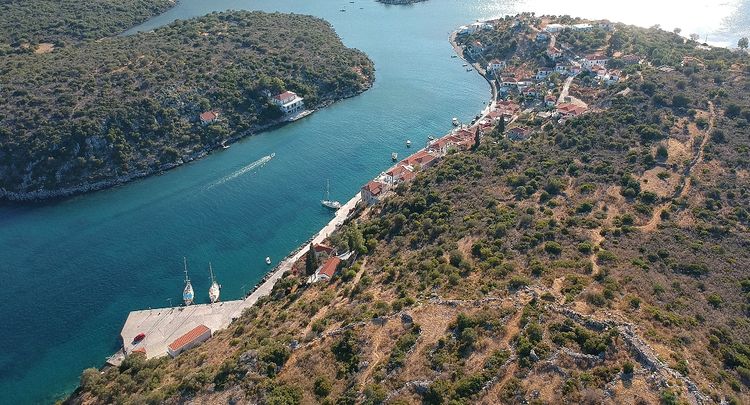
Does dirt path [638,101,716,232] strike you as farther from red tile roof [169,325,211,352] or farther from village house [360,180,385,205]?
red tile roof [169,325,211,352]

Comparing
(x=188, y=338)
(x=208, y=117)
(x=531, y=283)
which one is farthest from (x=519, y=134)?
(x=188, y=338)

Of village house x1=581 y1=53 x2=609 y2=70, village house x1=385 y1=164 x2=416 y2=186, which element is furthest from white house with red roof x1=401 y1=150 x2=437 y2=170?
village house x1=581 y1=53 x2=609 y2=70

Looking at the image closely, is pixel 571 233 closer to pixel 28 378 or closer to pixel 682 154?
pixel 682 154

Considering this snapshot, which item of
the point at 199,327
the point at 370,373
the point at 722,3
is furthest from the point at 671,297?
the point at 722,3

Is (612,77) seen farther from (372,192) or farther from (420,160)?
A: (372,192)

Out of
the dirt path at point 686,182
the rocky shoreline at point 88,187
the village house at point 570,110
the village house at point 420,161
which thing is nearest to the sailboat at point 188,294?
the rocky shoreline at point 88,187

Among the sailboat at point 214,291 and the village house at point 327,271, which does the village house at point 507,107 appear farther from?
the sailboat at point 214,291
